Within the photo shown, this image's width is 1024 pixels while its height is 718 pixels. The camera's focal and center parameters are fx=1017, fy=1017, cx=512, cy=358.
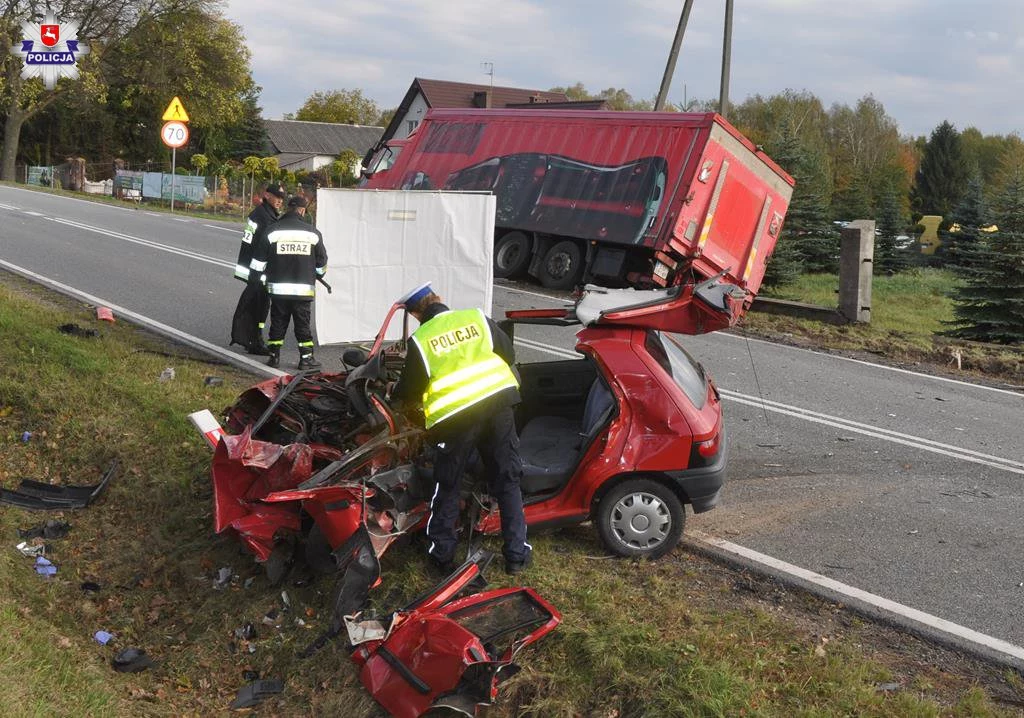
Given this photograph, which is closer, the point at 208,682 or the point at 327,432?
the point at 208,682

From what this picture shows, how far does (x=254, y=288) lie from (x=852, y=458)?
549cm

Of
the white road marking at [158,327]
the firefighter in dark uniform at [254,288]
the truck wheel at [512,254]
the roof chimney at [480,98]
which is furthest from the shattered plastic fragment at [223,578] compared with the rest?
the roof chimney at [480,98]

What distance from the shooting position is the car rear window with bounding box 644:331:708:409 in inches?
214

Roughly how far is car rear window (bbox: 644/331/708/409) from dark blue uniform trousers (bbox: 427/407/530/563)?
91 centimetres

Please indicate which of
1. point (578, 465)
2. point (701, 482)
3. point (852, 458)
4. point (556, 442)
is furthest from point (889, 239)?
point (578, 465)

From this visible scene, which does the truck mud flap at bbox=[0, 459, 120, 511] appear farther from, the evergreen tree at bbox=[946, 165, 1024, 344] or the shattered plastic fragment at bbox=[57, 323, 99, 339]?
the evergreen tree at bbox=[946, 165, 1024, 344]

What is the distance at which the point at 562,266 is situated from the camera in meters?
16.6

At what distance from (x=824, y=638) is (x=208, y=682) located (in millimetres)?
2965

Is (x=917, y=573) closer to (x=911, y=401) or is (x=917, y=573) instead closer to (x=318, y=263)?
(x=911, y=401)

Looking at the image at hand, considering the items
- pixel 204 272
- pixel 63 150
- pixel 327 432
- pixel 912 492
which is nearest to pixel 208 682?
pixel 327 432

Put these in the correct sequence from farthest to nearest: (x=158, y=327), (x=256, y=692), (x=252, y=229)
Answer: (x=158, y=327), (x=252, y=229), (x=256, y=692)

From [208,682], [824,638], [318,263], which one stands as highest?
[318,263]

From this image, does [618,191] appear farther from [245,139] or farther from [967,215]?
[245,139]

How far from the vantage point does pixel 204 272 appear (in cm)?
1444
